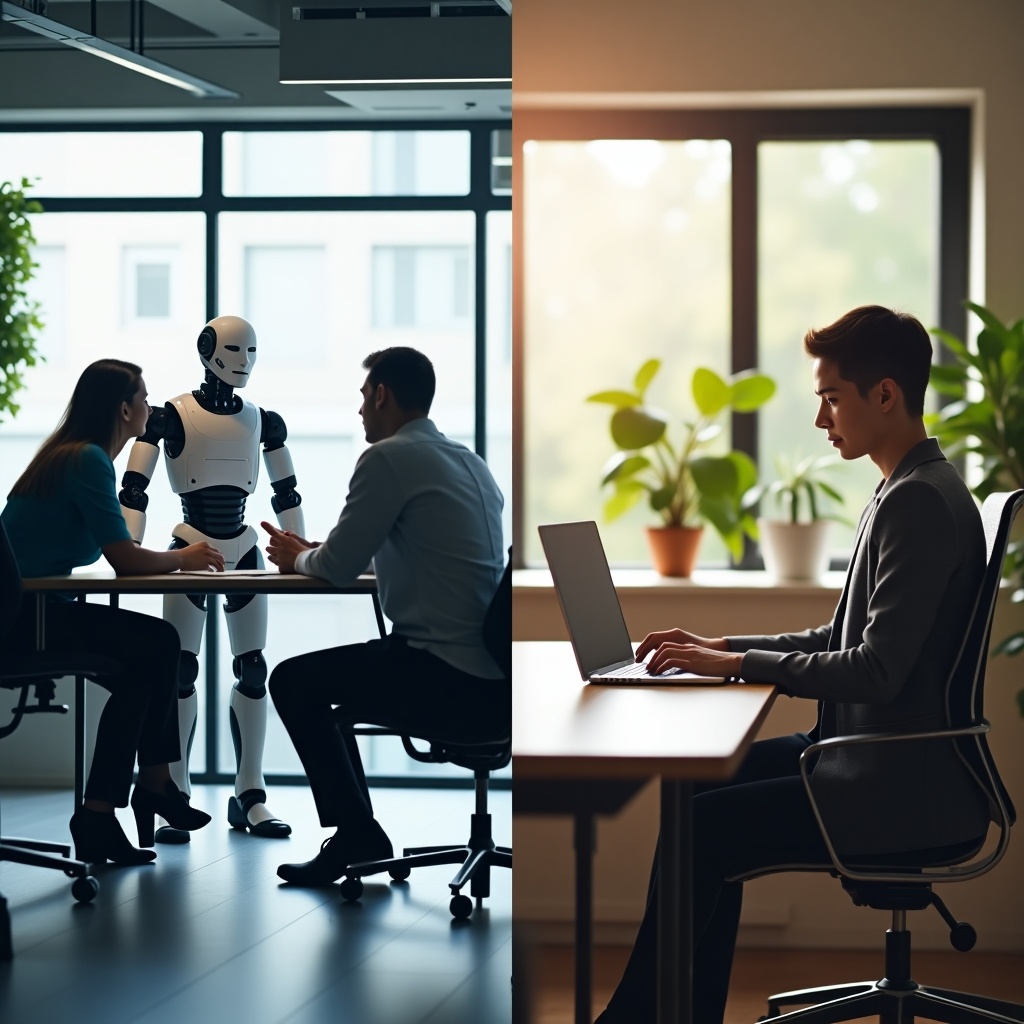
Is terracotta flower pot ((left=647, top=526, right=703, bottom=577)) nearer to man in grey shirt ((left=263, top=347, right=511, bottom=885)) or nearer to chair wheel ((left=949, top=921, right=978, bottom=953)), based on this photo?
chair wheel ((left=949, top=921, right=978, bottom=953))

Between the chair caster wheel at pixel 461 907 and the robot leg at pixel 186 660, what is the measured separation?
0.15 m

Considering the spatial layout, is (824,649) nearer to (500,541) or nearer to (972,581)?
(972,581)

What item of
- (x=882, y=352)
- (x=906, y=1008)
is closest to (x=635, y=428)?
(x=882, y=352)

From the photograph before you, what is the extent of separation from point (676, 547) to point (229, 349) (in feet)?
10.1

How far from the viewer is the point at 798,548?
354 centimetres

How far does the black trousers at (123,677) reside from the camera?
22.6 inches

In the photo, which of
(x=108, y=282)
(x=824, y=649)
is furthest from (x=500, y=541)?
(x=824, y=649)

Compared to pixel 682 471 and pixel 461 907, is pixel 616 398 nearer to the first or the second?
pixel 682 471

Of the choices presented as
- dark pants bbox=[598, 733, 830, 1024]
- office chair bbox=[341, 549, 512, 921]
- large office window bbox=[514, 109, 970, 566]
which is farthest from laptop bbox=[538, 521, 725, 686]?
office chair bbox=[341, 549, 512, 921]

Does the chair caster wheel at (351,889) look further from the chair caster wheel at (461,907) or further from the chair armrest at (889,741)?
the chair armrest at (889,741)

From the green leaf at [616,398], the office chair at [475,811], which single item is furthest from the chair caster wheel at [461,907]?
the green leaf at [616,398]

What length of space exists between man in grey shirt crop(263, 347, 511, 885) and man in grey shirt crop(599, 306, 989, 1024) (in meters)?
1.57

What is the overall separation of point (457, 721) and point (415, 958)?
0.12 metres

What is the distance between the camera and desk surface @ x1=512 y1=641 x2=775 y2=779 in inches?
32.9
